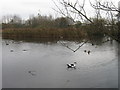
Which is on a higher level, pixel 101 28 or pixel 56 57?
pixel 101 28

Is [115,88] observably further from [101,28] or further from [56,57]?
[101,28]

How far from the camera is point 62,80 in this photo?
8.75m

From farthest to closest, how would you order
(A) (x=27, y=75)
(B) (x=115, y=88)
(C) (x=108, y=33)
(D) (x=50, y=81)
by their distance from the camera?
(A) (x=27, y=75), (D) (x=50, y=81), (B) (x=115, y=88), (C) (x=108, y=33)

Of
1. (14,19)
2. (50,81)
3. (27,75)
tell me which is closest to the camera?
(50,81)

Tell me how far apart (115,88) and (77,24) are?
7449 mm

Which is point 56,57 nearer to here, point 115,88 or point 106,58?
point 106,58

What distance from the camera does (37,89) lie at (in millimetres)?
8234

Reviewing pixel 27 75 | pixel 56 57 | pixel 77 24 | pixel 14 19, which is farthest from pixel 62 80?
pixel 14 19

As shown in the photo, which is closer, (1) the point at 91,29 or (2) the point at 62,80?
(1) the point at 91,29

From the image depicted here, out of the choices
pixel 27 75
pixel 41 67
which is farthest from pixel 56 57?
pixel 27 75

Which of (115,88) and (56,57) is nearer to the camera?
(115,88)

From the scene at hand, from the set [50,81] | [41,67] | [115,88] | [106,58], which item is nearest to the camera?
[115,88]

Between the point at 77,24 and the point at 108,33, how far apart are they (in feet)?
0.58

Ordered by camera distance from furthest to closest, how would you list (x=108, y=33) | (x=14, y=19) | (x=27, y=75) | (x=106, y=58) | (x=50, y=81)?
(x=14, y=19) < (x=106, y=58) < (x=27, y=75) < (x=50, y=81) < (x=108, y=33)
